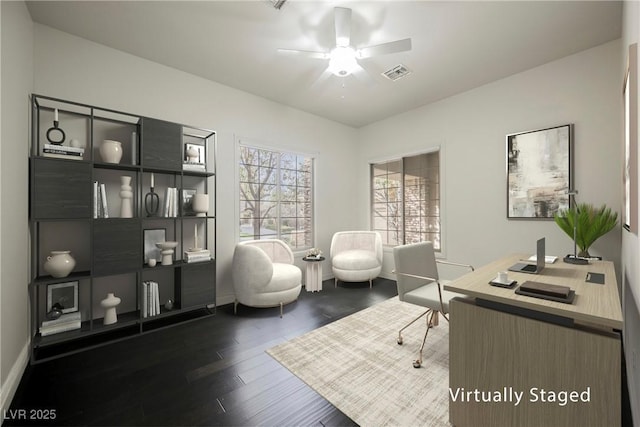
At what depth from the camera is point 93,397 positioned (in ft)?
5.58

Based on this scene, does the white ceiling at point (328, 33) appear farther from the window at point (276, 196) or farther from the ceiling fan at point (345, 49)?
the window at point (276, 196)

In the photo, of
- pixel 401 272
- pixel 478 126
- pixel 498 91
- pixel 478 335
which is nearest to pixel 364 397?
pixel 478 335

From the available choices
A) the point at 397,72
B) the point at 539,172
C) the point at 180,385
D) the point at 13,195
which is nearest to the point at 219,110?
the point at 13,195

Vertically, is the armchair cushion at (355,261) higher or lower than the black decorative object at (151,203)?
lower

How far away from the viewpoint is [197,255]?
295 centimetres

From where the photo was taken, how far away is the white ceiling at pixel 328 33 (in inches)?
86.4

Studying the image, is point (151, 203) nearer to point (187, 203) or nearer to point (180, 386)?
point (187, 203)

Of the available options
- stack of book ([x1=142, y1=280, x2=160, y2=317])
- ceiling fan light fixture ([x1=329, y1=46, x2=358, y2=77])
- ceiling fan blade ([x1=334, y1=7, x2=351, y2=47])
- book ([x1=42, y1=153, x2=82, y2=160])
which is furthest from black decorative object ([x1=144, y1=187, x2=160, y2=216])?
ceiling fan blade ([x1=334, y1=7, x2=351, y2=47])

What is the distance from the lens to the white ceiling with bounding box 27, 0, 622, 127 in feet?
7.20

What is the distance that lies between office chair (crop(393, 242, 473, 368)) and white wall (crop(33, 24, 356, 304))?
2.32 m

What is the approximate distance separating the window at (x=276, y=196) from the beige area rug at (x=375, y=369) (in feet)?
6.11

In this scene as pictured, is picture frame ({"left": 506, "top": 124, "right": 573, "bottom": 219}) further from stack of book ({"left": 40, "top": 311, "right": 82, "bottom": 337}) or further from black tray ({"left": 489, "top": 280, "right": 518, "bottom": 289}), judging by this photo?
stack of book ({"left": 40, "top": 311, "right": 82, "bottom": 337})

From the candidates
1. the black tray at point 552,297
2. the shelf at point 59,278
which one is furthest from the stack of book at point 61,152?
the black tray at point 552,297

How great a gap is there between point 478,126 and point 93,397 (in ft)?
15.8
